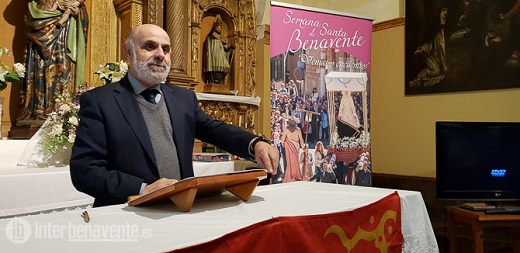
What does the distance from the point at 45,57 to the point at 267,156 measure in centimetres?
342

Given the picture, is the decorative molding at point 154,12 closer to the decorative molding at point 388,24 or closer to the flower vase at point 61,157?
the flower vase at point 61,157

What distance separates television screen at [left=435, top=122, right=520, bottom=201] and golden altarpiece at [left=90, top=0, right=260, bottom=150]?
2839mm

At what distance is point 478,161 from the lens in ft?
13.9

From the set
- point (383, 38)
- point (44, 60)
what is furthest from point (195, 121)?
point (383, 38)

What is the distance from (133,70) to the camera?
2.04 m

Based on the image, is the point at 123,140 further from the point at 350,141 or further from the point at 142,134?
the point at 350,141

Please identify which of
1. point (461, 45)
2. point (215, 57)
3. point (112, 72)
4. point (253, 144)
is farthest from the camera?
point (215, 57)

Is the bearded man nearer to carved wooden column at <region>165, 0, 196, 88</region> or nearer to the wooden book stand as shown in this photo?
the wooden book stand

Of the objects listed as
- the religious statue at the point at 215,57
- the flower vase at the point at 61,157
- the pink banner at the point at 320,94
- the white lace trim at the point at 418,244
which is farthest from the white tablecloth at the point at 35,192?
the religious statue at the point at 215,57

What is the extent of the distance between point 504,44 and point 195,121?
15.1 ft

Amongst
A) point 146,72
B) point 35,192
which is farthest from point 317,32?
point 35,192

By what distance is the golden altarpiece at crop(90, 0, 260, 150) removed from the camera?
523 centimetres

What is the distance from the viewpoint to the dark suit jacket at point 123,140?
1654 mm

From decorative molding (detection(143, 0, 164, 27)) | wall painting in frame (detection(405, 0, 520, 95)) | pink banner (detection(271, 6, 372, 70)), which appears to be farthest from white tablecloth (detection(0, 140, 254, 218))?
wall painting in frame (detection(405, 0, 520, 95))
